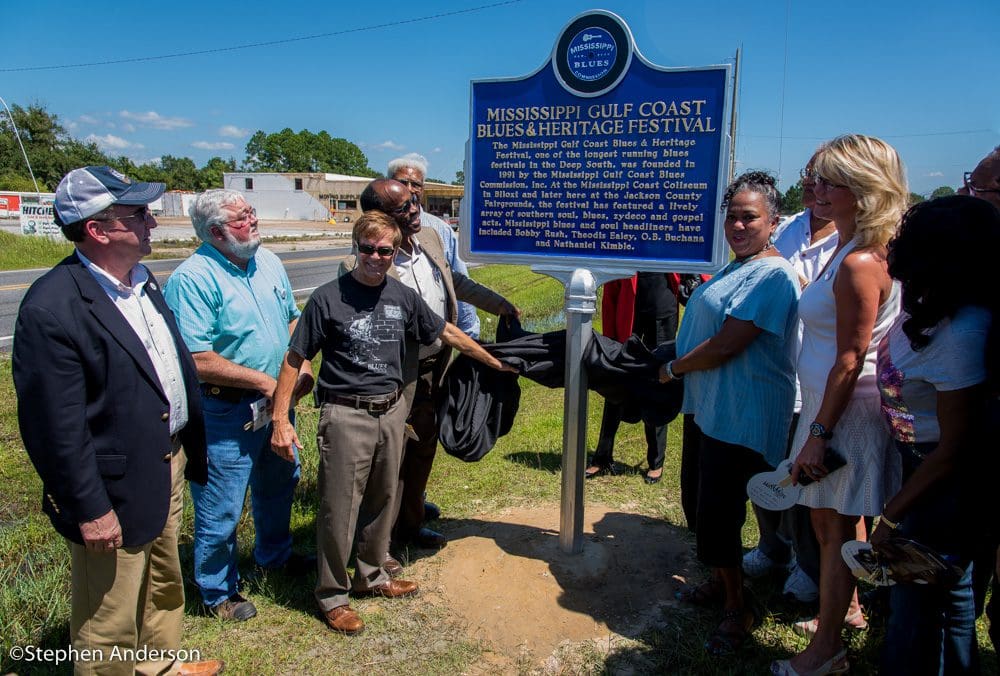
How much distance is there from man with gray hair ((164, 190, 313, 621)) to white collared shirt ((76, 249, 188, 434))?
0.45 m

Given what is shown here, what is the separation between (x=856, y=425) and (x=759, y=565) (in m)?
1.45

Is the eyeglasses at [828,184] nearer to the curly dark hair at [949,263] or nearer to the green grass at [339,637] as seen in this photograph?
the curly dark hair at [949,263]

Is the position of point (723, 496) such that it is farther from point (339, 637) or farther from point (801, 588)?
point (339, 637)

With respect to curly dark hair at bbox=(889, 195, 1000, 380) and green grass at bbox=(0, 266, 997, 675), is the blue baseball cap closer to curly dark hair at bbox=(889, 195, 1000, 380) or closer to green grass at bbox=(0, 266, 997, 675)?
green grass at bbox=(0, 266, 997, 675)

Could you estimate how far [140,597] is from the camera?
2578mm

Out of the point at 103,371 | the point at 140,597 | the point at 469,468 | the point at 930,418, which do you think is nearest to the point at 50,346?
the point at 103,371

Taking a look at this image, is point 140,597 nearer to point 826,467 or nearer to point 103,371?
point 103,371

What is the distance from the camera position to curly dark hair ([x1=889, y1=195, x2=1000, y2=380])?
1.94 m

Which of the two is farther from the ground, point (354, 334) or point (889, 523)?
point (354, 334)

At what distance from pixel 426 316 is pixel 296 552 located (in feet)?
5.42

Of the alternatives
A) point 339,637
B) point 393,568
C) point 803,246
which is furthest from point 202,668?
A: point 803,246

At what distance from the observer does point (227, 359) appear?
312 centimetres

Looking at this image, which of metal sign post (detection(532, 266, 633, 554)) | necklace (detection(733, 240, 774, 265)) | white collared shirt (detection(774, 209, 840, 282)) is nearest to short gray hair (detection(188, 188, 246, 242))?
metal sign post (detection(532, 266, 633, 554))

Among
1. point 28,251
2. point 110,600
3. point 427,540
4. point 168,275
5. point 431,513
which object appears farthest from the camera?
point 28,251
